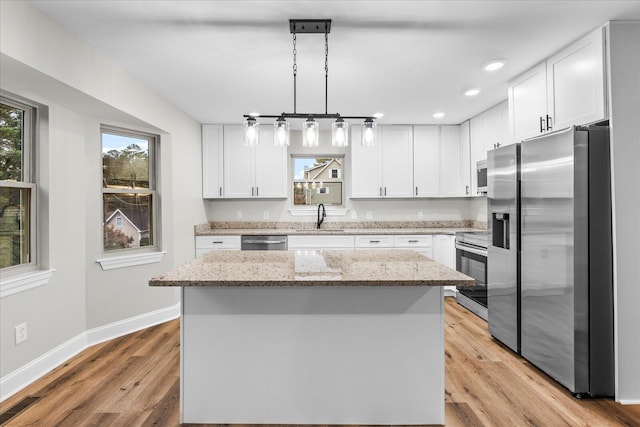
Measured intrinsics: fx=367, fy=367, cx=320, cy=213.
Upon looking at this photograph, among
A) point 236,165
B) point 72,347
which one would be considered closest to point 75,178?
point 72,347

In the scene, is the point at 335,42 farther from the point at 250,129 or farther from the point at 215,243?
the point at 215,243

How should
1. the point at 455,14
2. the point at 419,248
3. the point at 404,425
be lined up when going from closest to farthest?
the point at 404,425
the point at 455,14
the point at 419,248

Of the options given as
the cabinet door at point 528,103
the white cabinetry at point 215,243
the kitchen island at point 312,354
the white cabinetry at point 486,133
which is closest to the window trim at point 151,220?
the white cabinetry at point 215,243

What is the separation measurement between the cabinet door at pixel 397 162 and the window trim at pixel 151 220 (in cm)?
285

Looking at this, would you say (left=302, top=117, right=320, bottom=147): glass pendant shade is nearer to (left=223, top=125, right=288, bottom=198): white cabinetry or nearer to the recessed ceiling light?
the recessed ceiling light

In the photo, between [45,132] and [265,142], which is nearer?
[45,132]

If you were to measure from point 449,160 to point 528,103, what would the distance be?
2011 mm

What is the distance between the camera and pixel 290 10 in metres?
2.15

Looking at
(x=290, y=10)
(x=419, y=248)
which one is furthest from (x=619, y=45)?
(x=419, y=248)

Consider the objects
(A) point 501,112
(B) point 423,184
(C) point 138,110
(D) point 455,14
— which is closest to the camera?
(D) point 455,14

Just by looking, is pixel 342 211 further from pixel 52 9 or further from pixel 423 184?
pixel 52 9

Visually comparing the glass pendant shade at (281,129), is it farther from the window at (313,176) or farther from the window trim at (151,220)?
the window at (313,176)

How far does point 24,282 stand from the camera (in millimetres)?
2537

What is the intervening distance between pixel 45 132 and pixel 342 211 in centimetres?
354
